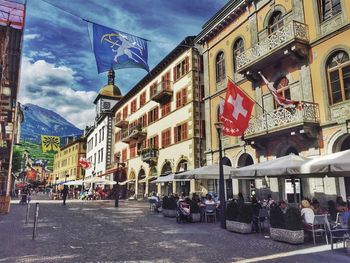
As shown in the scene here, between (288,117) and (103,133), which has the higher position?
(103,133)

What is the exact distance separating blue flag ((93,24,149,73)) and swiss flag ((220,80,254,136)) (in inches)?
180

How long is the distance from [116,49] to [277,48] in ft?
28.6

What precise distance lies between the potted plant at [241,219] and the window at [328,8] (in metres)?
10.1

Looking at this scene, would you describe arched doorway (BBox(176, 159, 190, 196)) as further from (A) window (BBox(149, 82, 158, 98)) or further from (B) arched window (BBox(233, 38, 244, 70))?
(B) arched window (BBox(233, 38, 244, 70))

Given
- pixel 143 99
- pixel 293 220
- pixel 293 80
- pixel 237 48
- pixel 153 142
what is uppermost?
pixel 143 99

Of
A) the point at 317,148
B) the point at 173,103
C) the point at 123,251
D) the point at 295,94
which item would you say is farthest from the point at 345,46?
the point at 173,103

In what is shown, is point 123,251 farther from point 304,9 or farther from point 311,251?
point 304,9

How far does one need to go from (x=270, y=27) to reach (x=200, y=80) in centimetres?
930

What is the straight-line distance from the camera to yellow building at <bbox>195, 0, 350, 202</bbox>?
548 inches

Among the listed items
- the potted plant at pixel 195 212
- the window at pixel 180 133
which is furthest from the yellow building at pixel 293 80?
the window at pixel 180 133

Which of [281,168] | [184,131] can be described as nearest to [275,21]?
[281,168]

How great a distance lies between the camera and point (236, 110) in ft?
48.8

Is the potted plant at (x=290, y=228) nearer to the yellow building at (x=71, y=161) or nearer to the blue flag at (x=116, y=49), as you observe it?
the blue flag at (x=116, y=49)

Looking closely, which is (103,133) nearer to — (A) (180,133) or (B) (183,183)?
(A) (180,133)
